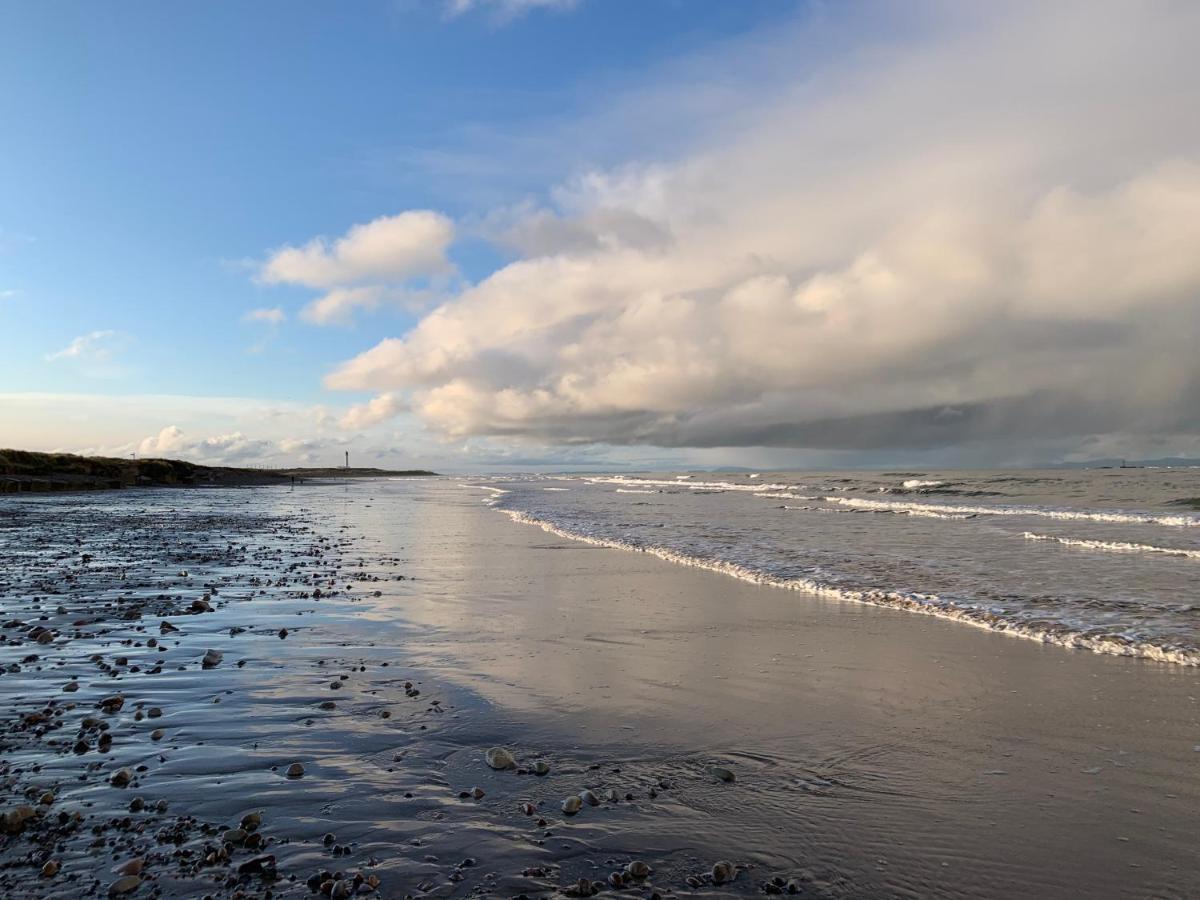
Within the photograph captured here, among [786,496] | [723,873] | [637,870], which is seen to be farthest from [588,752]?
[786,496]

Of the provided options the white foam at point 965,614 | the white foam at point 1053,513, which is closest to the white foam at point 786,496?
the white foam at point 1053,513

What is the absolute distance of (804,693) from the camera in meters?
8.39

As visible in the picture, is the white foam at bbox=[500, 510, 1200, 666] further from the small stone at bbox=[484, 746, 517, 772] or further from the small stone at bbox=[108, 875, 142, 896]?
the small stone at bbox=[108, 875, 142, 896]

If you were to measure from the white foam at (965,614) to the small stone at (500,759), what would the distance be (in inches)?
349

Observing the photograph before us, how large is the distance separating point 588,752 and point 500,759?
0.82 m

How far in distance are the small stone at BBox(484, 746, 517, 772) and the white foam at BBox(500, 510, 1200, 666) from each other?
→ 885cm

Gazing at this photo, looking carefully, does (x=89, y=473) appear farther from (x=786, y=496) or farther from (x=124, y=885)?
(x=124, y=885)

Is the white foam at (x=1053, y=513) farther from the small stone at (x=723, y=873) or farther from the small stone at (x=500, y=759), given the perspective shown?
the small stone at (x=723, y=873)

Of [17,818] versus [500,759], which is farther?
[500,759]

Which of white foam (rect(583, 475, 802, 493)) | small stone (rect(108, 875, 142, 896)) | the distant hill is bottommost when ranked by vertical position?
white foam (rect(583, 475, 802, 493))

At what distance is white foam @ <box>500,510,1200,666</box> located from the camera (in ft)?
33.3

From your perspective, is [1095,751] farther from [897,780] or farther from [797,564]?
[797,564]

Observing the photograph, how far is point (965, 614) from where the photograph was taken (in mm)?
12805

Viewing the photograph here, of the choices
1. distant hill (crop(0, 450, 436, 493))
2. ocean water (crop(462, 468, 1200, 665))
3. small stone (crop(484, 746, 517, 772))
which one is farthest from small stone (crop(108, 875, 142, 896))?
distant hill (crop(0, 450, 436, 493))
